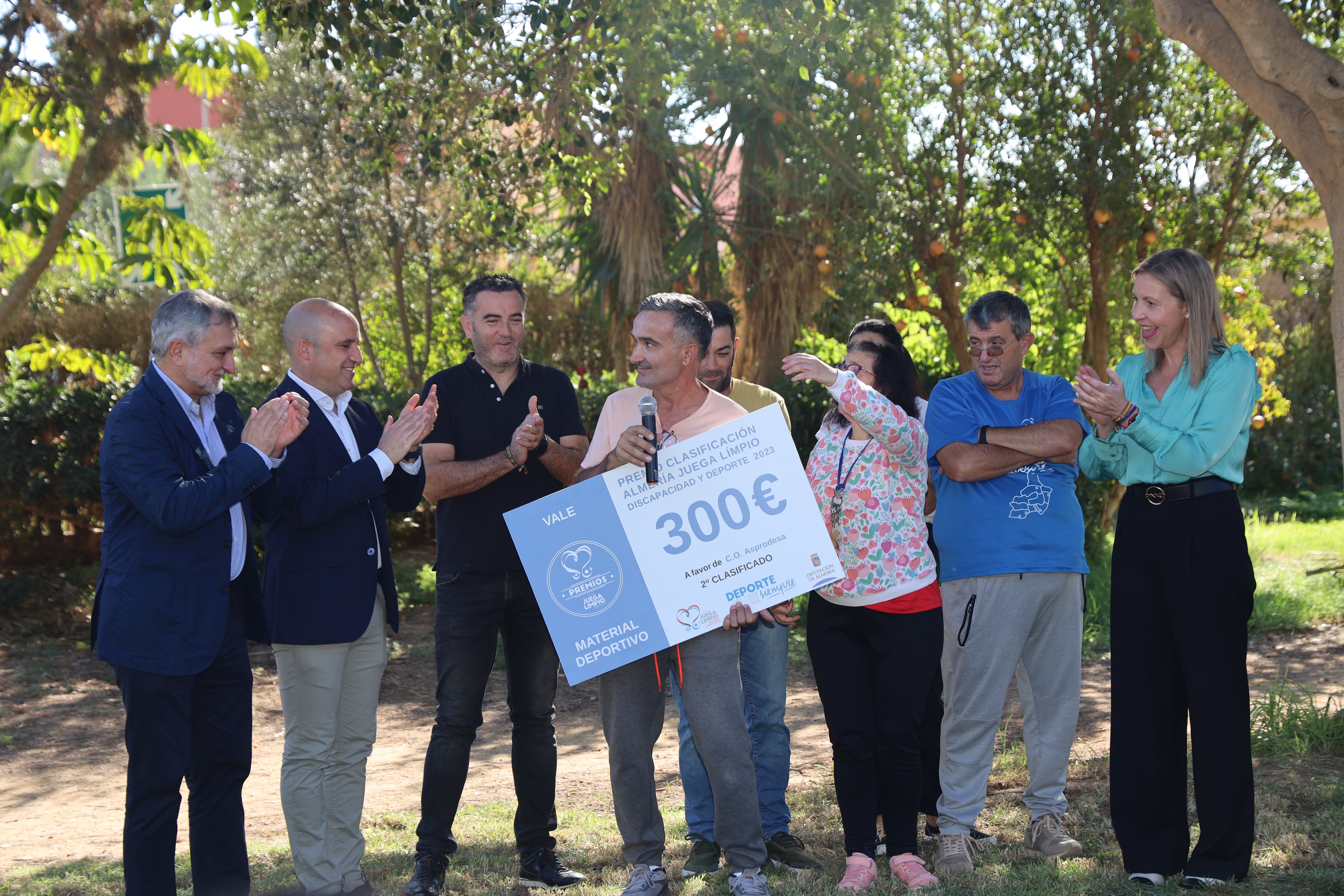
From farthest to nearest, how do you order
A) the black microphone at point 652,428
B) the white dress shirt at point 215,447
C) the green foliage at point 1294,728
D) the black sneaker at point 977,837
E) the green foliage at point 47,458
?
the green foliage at point 47,458
the green foliage at point 1294,728
the black sneaker at point 977,837
the white dress shirt at point 215,447
the black microphone at point 652,428

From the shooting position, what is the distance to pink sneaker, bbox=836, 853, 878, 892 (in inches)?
158

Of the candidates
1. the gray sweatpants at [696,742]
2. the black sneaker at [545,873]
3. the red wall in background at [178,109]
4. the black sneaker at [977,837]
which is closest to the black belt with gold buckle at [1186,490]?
the black sneaker at [977,837]

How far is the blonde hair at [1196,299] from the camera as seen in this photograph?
157 inches

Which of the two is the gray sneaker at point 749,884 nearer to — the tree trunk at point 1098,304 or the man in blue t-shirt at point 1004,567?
the man in blue t-shirt at point 1004,567

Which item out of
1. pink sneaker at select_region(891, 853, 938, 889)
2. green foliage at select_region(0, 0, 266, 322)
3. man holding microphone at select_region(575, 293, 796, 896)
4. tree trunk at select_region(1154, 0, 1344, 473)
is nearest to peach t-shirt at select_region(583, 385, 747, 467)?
man holding microphone at select_region(575, 293, 796, 896)

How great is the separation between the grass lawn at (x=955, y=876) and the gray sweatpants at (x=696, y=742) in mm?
302

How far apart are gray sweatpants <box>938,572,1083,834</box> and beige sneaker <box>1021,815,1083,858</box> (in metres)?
0.04

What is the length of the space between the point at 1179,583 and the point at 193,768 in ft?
11.8

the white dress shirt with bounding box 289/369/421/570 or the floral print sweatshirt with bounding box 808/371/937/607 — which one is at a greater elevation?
the white dress shirt with bounding box 289/369/421/570

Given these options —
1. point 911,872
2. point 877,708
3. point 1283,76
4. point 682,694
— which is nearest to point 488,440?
point 682,694

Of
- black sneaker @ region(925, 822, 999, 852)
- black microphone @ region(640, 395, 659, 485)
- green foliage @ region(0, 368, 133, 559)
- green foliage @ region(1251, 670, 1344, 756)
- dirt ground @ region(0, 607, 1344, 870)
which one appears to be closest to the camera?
black microphone @ region(640, 395, 659, 485)

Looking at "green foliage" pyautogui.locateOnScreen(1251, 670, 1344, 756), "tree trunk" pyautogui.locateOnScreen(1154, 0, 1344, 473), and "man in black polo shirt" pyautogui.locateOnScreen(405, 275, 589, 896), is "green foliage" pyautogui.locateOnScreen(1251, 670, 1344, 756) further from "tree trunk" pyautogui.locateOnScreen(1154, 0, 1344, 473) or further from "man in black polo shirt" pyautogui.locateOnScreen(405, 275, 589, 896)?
"man in black polo shirt" pyautogui.locateOnScreen(405, 275, 589, 896)

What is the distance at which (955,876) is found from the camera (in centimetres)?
408

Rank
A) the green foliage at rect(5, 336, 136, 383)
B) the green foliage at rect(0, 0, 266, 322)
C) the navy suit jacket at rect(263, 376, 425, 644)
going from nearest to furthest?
1. the navy suit jacket at rect(263, 376, 425, 644)
2. the green foliage at rect(0, 0, 266, 322)
3. the green foliage at rect(5, 336, 136, 383)
